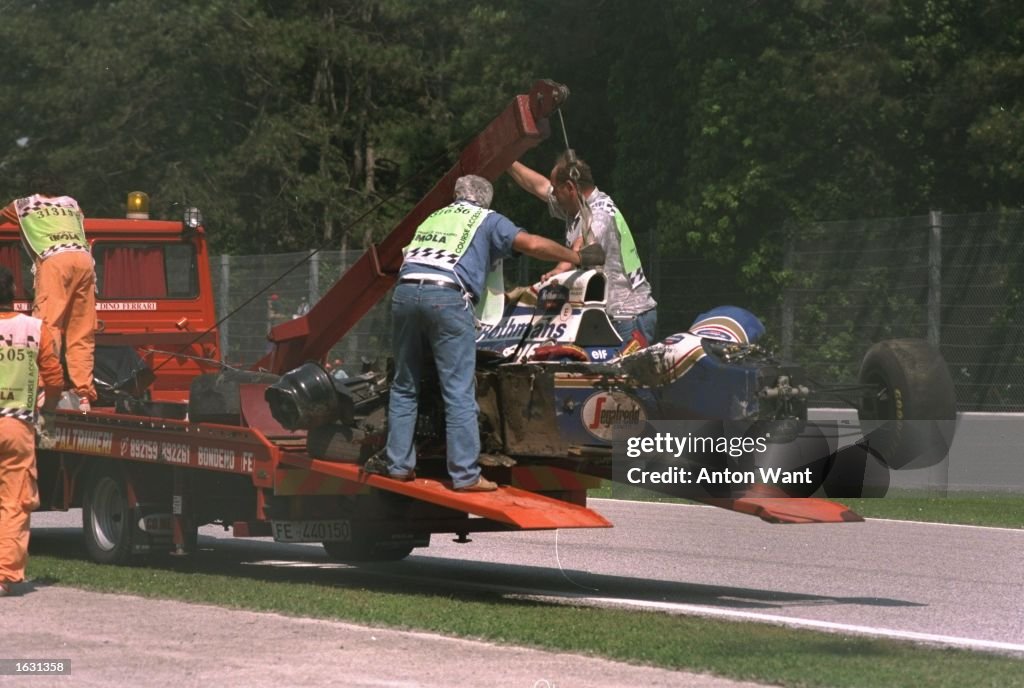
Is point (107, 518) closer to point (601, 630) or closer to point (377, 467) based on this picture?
point (377, 467)

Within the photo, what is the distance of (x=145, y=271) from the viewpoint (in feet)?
47.9

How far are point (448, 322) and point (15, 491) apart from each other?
2767 mm

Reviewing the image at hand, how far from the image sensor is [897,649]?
8250 millimetres

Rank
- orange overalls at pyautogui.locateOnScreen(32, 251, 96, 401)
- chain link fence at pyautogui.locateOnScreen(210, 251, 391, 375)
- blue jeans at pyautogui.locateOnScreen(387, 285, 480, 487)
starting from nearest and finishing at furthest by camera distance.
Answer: blue jeans at pyautogui.locateOnScreen(387, 285, 480, 487)
orange overalls at pyautogui.locateOnScreen(32, 251, 96, 401)
chain link fence at pyautogui.locateOnScreen(210, 251, 391, 375)

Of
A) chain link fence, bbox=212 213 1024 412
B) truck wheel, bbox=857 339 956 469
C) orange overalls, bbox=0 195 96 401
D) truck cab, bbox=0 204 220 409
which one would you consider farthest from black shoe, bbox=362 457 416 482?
chain link fence, bbox=212 213 1024 412

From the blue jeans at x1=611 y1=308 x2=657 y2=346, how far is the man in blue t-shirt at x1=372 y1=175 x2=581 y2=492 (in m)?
0.90

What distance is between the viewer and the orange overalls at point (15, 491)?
9.91m

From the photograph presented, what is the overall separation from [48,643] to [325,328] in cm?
403

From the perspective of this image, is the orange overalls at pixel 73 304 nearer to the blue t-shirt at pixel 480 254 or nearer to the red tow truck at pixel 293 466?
the red tow truck at pixel 293 466

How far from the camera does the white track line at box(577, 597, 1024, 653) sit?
859cm

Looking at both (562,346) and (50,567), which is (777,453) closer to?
(562,346)

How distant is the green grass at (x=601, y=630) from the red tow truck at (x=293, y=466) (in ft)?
1.40

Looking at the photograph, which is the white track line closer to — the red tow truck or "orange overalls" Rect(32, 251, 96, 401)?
the red tow truck

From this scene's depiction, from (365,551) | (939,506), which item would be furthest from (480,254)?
(939,506)
